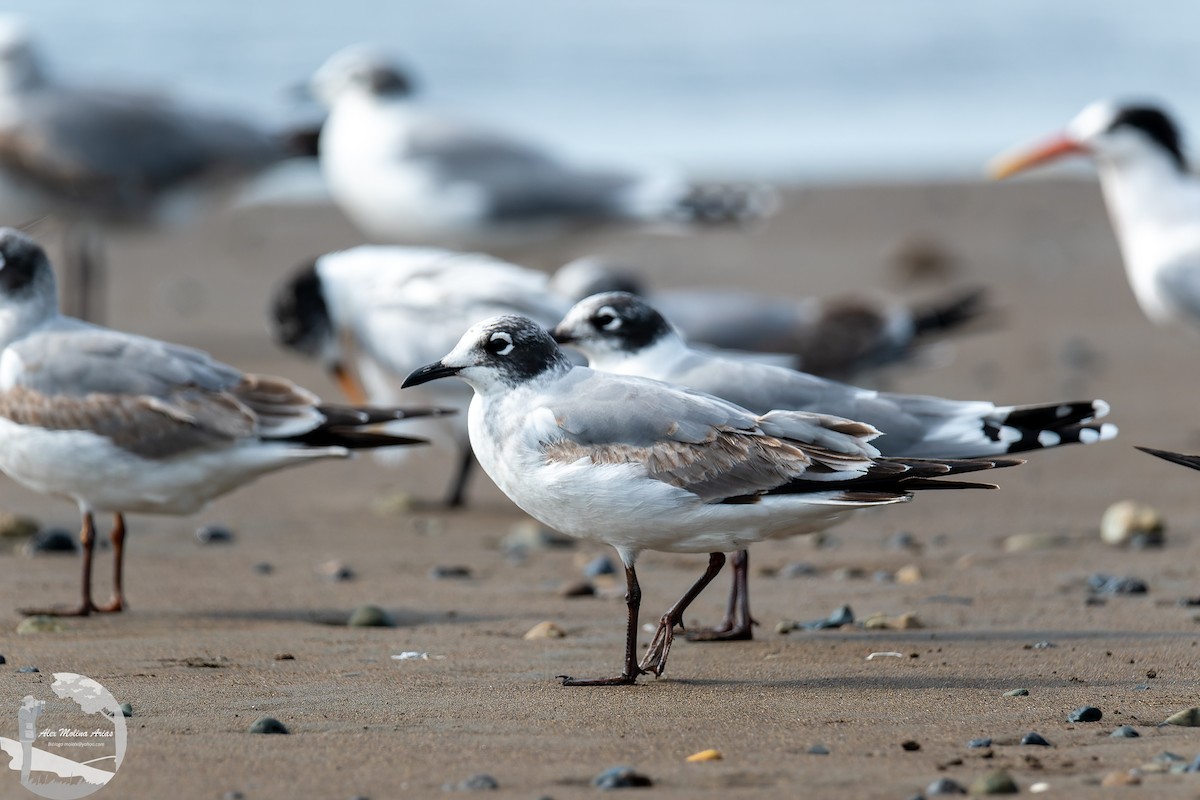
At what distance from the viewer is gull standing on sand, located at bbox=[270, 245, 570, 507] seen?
24.1 ft

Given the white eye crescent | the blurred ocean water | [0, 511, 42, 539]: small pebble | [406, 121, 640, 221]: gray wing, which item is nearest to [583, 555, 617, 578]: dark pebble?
the white eye crescent

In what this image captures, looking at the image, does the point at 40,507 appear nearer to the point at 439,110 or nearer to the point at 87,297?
the point at 87,297

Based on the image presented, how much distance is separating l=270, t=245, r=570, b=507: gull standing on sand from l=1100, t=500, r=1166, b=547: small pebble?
2.32 metres

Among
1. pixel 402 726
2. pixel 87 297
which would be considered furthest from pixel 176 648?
pixel 87 297

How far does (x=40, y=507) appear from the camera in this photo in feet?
22.5

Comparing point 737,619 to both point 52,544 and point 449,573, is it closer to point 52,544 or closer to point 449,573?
point 449,573

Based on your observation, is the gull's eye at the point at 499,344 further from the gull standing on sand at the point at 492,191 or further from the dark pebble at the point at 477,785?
the gull standing on sand at the point at 492,191

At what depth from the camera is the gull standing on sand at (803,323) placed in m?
8.12

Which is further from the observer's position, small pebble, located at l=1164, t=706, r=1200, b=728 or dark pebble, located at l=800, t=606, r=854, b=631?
dark pebble, located at l=800, t=606, r=854, b=631

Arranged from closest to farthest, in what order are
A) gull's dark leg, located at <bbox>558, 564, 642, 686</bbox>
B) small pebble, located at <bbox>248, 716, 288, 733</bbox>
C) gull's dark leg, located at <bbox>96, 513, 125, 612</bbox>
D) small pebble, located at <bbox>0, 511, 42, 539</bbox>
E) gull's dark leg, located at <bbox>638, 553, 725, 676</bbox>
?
small pebble, located at <bbox>248, 716, 288, 733</bbox>
gull's dark leg, located at <bbox>558, 564, 642, 686</bbox>
gull's dark leg, located at <bbox>638, 553, 725, 676</bbox>
gull's dark leg, located at <bbox>96, 513, 125, 612</bbox>
small pebble, located at <bbox>0, 511, 42, 539</bbox>

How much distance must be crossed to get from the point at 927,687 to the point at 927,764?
77cm

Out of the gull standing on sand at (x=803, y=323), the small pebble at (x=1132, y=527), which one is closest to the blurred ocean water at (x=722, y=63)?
the gull standing on sand at (x=803, y=323)

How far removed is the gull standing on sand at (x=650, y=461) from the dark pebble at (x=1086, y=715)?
1.96 feet

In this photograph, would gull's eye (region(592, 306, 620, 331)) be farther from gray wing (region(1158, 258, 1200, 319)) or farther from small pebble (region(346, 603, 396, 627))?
gray wing (region(1158, 258, 1200, 319))
